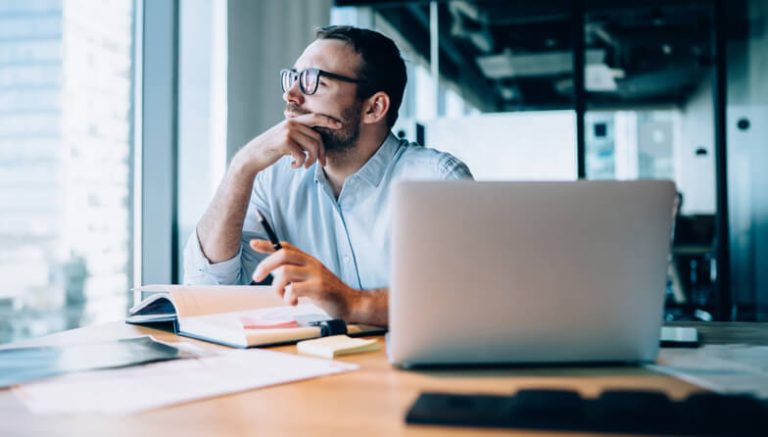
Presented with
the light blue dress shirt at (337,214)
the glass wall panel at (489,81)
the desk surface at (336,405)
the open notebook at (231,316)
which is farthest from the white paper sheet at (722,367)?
the glass wall panel at (489,81)

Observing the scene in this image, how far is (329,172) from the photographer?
1960 mm

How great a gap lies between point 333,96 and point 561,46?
3800 millimetres

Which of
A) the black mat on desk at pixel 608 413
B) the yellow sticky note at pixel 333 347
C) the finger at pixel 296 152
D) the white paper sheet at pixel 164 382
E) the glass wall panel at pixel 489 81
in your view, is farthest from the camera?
the glass wall panel at pixel 489 81

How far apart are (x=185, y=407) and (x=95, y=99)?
2.10 meters

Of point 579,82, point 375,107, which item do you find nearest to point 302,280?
point 375,107

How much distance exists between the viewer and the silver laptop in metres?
0.91

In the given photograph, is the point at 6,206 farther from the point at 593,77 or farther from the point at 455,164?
the point at 593,77

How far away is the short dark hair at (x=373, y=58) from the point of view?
1.92 meters

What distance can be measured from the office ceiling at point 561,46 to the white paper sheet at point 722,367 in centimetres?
340

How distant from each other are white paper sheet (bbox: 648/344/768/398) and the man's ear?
1114 millimetres

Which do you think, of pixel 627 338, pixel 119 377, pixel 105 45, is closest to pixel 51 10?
pixel 105 45

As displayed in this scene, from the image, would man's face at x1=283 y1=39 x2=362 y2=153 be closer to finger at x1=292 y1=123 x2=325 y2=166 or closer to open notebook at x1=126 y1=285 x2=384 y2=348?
finger at x1=292 y1=123 x2=325 y2=166

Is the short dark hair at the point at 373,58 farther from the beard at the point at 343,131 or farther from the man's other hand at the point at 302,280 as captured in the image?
the man's other hand at the point at 302,280

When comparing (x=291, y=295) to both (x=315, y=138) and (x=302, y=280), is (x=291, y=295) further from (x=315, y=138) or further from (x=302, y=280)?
(x=315, y=138)
